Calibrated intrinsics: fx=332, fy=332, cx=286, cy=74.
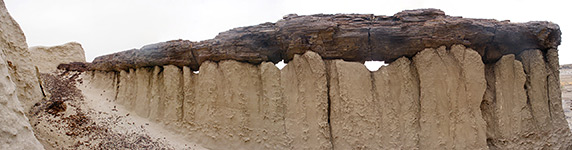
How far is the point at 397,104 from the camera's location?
7.36 m

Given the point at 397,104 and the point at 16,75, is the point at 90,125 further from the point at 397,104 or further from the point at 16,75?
the point at 397,104

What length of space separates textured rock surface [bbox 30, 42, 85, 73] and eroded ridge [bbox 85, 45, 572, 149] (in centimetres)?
784

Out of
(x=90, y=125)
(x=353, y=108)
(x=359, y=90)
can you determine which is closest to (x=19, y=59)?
(x=90, y=125)

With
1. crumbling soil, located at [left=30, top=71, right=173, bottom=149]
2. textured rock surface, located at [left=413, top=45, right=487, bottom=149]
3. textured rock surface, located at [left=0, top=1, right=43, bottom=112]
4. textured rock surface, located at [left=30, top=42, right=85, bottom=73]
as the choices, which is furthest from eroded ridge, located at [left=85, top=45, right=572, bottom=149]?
textured rock surface, located at [left=30, top=42, right=85, bottom=73]

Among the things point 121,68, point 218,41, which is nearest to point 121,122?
point 121,68

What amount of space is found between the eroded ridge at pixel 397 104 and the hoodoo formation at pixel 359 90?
0.02 m

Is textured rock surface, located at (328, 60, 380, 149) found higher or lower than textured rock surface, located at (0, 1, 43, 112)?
lower

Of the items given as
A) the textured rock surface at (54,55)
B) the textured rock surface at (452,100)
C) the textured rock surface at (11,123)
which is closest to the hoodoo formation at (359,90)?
the textured rock surface at (452,100)

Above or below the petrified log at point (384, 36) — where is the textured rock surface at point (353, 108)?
below

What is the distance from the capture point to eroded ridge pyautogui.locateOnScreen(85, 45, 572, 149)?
7176 mm

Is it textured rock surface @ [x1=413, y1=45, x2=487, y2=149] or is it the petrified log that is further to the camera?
the petrified log

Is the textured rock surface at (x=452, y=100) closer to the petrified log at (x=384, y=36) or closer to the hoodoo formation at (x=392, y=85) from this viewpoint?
the hoodoo formation at (x=392, y=85)

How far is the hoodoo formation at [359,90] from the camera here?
23.5ft

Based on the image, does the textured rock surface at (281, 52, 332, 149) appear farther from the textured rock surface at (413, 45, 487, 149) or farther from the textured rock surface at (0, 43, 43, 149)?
the textured rock surface at (0, 43, 43, 149)
